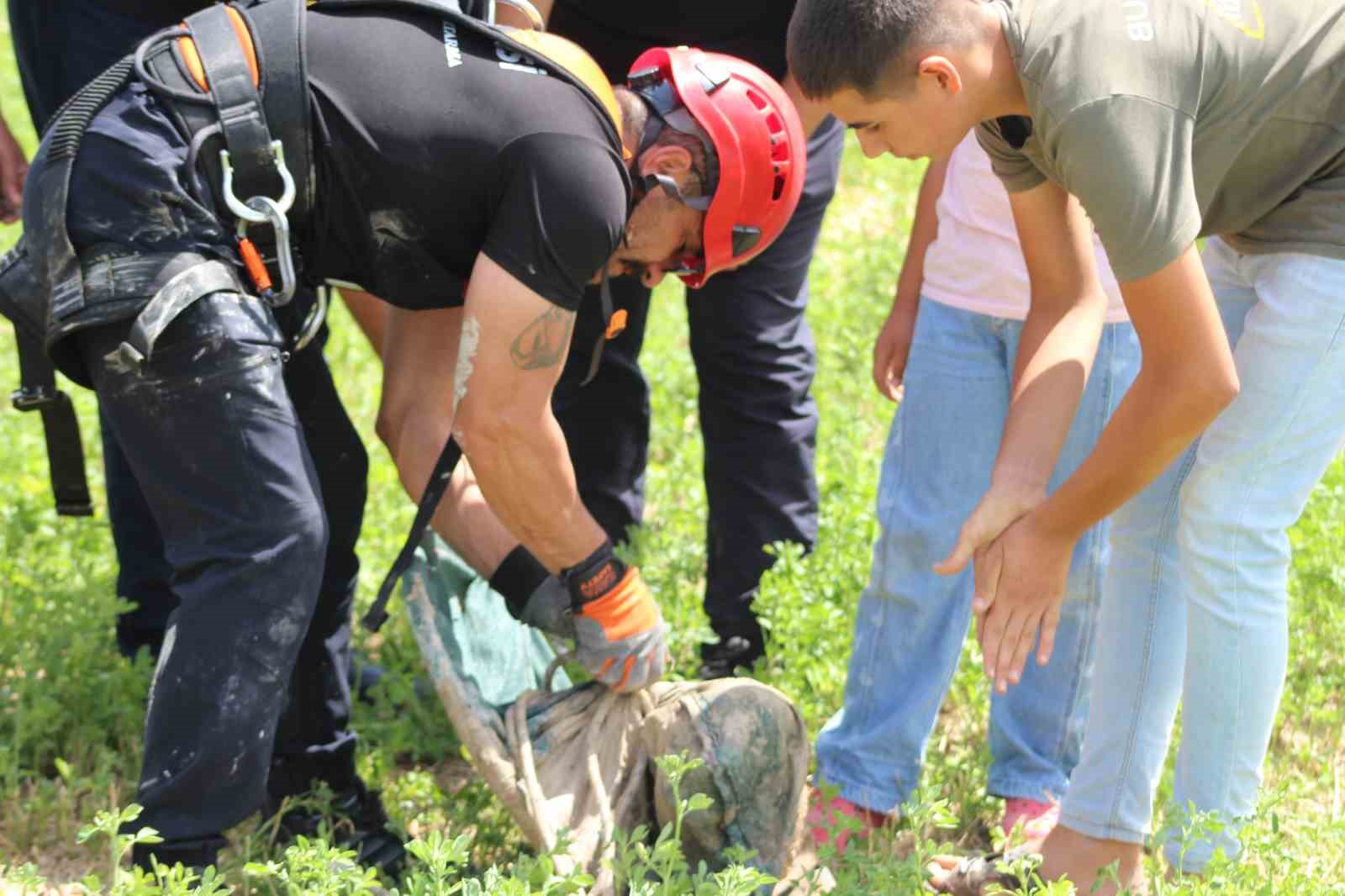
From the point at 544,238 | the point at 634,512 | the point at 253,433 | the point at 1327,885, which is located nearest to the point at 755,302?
the point at 634,512

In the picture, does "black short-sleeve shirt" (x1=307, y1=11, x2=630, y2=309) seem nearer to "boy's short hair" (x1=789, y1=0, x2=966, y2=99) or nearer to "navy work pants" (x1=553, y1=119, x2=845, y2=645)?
"boy's short hair" (x1=789, y1=0, x2=966, y2=99)

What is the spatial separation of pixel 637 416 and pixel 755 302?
494 mm

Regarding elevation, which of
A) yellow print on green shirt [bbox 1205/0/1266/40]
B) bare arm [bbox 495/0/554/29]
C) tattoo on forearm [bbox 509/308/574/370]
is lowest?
tattoo on forearm [bbox 509/308/574/370]

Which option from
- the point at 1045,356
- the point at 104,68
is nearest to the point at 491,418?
the point at 1045,356

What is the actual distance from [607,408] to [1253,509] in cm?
185

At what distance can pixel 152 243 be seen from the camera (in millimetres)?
2762

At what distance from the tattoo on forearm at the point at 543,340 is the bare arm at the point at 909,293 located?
97 cm

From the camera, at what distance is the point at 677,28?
379 cm

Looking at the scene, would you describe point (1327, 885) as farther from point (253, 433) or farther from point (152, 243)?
point (152, 243)

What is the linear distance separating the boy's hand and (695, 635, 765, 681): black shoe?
73 centimetres

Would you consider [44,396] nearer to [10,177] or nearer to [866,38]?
[10,177]

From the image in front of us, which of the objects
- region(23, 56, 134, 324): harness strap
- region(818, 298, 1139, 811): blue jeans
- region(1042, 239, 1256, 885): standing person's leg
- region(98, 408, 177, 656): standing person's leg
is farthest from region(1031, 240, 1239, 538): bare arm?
region(98, 408, 177, 656): standing person's leg

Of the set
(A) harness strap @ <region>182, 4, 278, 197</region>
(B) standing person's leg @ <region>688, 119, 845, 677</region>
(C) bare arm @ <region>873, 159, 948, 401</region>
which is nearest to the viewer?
(A) harness strap @ <region>182, 4, 278, 197</region>

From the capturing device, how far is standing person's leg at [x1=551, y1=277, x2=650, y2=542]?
4090mm
